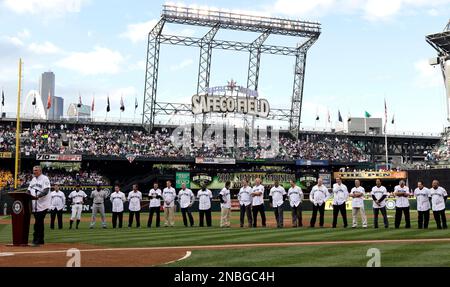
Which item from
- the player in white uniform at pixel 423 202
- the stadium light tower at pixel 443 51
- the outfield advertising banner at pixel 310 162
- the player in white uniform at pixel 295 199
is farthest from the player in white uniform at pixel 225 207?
the stadium light tower at pixel 443 51

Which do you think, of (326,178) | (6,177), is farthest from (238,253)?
(326,178)

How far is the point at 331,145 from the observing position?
71.2 metres

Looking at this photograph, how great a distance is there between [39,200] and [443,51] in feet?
213

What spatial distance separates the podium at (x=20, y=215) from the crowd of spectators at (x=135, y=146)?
43482mm

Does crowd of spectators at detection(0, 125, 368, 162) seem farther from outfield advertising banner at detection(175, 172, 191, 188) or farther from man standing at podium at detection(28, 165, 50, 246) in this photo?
man standing at podium at detection(28, 165, 50, 246)

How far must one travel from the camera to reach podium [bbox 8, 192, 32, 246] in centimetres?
1271

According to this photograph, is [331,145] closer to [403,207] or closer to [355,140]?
[355,140]

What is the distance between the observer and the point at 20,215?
12703mm

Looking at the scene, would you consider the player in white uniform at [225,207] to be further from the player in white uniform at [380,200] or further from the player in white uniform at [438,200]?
the player in white uniform at [438,200]

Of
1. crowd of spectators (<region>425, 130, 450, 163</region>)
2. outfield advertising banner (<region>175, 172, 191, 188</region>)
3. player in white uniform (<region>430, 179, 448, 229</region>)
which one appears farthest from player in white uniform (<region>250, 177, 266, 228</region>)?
crowd of spectators (<region>425, 130, 450, 163</region>)

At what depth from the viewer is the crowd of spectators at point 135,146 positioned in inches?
2266

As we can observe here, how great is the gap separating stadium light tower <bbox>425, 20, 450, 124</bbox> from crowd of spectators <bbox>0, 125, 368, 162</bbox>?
45.8 feet
